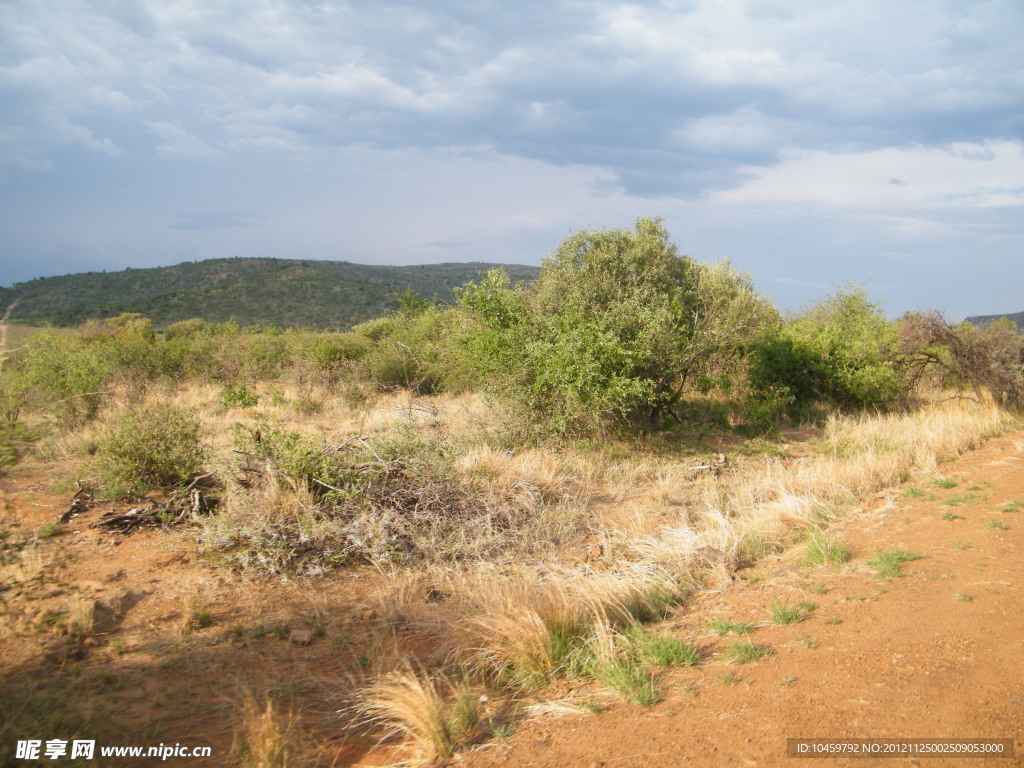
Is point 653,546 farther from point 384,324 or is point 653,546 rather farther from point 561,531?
point 384,324

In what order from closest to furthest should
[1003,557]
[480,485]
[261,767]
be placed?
1. [261,767]
2. [1003,557]
3. [480,485]

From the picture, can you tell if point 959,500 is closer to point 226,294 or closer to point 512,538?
point 512,538

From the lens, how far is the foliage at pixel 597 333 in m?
9.79

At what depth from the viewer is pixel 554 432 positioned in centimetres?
1021

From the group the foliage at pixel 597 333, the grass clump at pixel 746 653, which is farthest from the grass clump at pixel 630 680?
the foliage at pixel 597 333

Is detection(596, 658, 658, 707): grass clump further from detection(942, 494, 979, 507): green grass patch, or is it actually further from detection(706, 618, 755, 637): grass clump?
detection(942, 494, 979, 507): green grass patch

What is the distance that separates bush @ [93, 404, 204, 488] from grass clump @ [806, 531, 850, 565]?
694 cm

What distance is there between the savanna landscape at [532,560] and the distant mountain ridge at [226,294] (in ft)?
86.6

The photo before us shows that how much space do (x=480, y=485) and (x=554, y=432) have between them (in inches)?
114

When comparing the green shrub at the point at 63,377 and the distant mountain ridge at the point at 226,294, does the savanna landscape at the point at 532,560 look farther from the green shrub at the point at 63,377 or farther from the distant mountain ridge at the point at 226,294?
the distant mountain ridge at the point at 226,294

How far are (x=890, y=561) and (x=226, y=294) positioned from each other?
4672 cm

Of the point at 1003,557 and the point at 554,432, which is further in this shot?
the point at 554,432

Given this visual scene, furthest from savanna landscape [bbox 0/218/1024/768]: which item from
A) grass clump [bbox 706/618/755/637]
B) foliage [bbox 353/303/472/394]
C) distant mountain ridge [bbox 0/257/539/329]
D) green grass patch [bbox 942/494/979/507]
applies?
distant mountain ridge [bbox 0/257/539/329]

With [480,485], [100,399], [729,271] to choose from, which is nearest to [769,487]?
[480,485]
